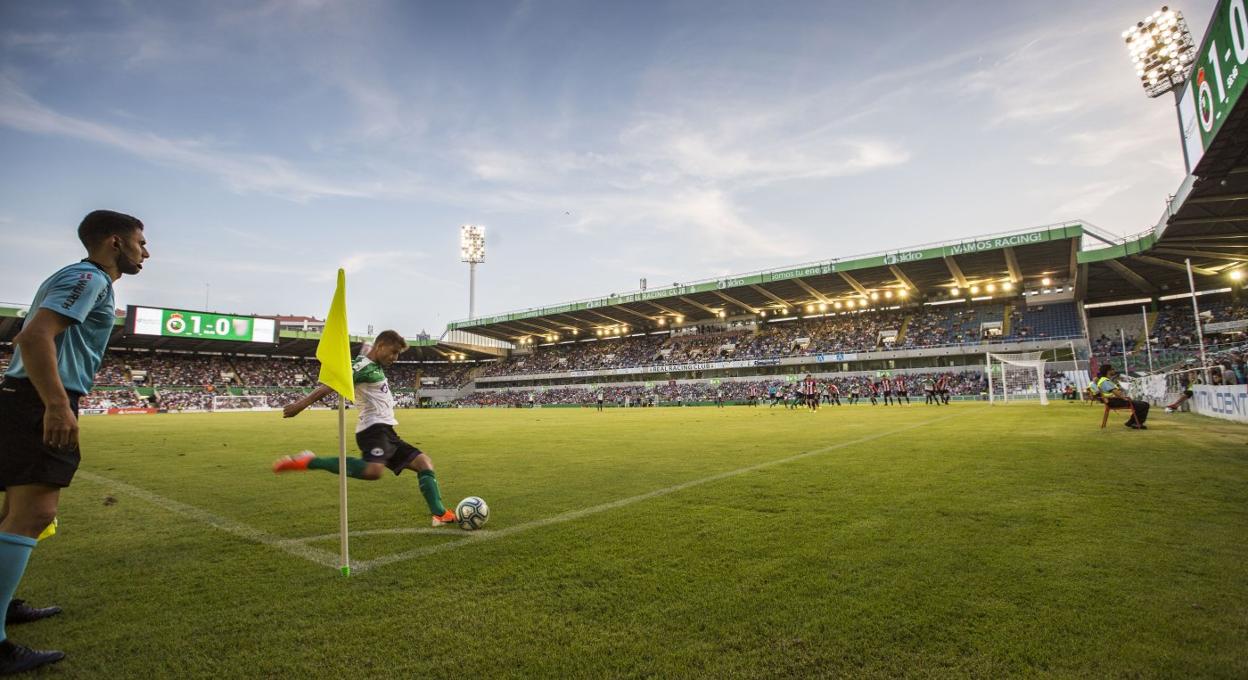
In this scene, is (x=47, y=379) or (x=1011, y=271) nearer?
(x=47, y=379)

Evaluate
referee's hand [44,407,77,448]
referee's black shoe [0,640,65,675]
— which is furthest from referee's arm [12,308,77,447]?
referee's black shoe [0,640,65,675]

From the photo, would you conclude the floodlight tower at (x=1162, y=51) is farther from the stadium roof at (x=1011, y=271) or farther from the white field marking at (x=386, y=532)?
the white field marking at (x=386, y=532)

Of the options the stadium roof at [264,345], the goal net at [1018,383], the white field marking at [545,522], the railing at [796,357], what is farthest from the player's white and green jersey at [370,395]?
the railing at [796,357]

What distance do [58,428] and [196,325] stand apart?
61.0 meters

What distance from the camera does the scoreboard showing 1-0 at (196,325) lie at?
4725cm

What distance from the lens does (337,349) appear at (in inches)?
149

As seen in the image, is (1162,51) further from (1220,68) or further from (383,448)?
(383,448)

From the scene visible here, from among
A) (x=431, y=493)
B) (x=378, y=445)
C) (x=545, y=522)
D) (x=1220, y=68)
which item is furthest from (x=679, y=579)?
(x=1220, y=68)

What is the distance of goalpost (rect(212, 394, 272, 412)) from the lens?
5125 centimetres

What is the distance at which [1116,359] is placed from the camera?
34.0 metres

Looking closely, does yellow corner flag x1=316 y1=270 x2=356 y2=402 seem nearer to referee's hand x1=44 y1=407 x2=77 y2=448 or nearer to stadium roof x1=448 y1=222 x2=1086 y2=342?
referee's hand x1=44 y1=407 x2=77 y2=448

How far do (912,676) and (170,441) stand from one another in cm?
1866

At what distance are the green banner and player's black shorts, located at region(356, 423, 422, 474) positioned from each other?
10679 mm

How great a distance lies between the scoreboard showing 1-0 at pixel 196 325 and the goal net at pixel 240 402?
19.1 ft
